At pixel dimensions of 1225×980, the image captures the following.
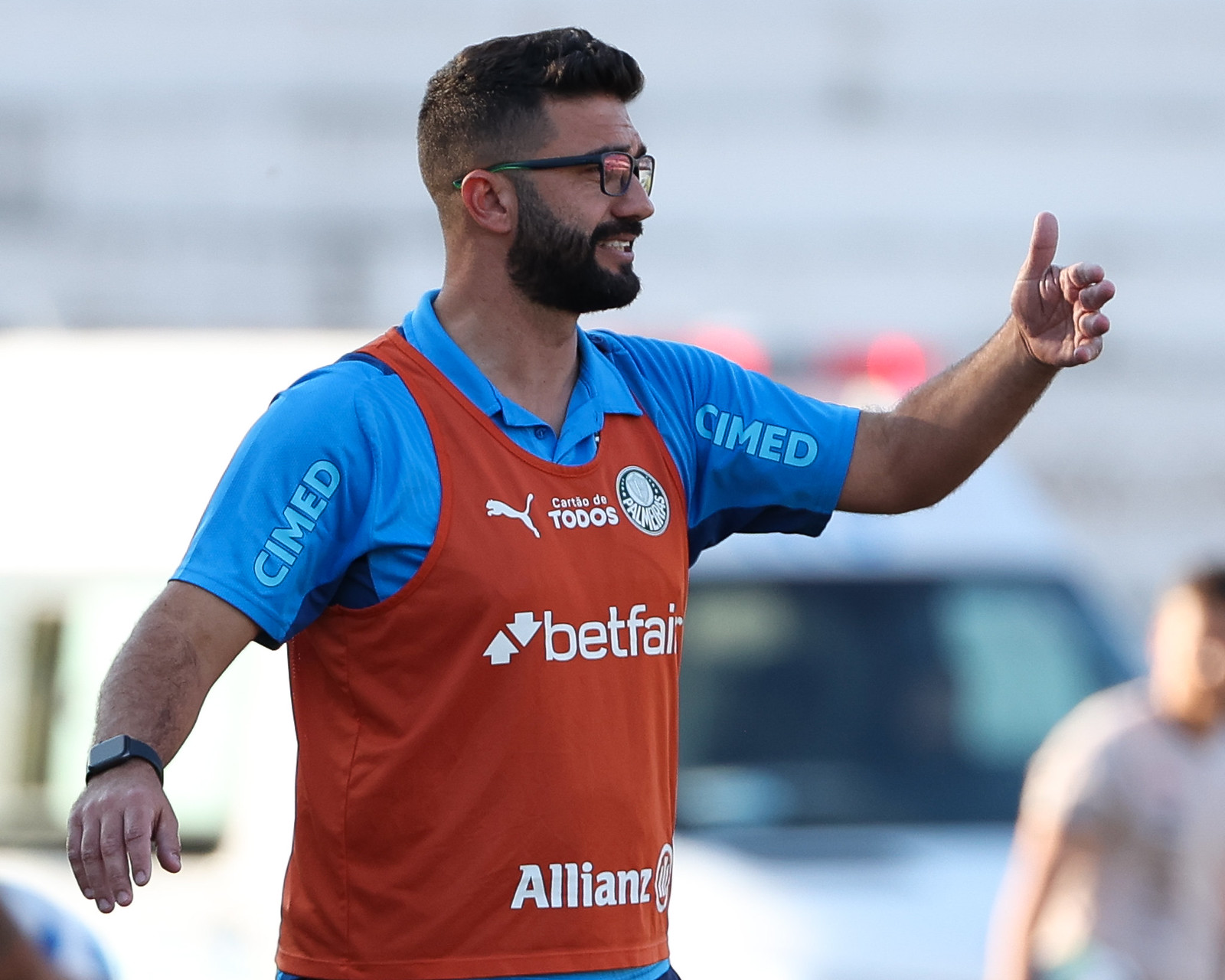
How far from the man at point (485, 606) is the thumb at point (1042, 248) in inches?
0.9

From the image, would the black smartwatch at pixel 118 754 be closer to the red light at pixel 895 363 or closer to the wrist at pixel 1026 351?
the wrist at pixel 1026 351

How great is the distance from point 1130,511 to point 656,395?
8.31 metres

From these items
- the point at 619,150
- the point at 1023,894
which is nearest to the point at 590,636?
the point at 619,150

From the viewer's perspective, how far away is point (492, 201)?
3.08m

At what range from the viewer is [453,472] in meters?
2.83

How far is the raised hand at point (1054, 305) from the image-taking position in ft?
9.92

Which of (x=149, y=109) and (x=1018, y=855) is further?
(x=149, y=109)

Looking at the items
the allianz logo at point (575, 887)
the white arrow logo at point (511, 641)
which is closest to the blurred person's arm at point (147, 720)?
the white arrow logo at point (511, 641)

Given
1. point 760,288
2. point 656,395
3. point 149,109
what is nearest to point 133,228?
point 149,109

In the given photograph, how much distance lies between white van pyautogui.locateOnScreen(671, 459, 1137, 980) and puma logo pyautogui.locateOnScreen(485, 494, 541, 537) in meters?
1.87

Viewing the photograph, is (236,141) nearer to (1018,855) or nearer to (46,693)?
(46,693)

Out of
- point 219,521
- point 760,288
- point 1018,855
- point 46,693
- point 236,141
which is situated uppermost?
point 236,141

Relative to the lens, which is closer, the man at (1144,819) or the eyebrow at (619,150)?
the eyebrow at (619,150)

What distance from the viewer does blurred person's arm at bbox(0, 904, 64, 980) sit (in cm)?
332
